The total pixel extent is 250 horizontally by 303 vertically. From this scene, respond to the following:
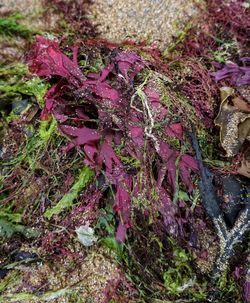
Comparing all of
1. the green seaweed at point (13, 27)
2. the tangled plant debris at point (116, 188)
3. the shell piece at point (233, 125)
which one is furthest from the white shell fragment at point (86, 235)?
the green seaweed at point (13, 27)

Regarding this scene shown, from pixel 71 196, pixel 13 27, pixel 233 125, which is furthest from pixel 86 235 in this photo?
pixel 13 27

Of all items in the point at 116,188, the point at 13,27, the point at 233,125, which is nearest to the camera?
the point at 116,188

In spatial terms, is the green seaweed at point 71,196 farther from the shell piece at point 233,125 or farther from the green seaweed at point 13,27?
the green seaweed at point 13,27

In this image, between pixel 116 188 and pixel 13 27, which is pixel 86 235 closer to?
pixel 116 188

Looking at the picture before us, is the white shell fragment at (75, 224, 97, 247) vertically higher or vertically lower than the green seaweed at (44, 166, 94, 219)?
lower

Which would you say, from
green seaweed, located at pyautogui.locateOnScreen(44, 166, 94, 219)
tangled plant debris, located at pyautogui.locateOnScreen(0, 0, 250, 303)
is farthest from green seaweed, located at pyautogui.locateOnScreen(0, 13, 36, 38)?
green seaweed, located at pyautogui.locateOnScreen(44, 166, 94, 219)

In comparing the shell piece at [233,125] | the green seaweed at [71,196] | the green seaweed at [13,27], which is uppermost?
the green seaweed at [13,27]

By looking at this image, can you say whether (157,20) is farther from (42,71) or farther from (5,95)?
(5,95)

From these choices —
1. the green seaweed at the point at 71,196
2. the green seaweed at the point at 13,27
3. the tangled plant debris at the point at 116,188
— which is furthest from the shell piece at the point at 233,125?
the green seaweed at the point at 13,27

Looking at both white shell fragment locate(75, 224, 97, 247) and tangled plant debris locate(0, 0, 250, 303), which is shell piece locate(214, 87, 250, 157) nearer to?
tangled plant debris locate(0, 0, 250, 303)

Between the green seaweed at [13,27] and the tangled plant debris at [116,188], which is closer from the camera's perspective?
the tangled plant debris at [116,188]

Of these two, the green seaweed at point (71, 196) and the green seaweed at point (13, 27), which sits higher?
the green seaweed at point (13, 27)
